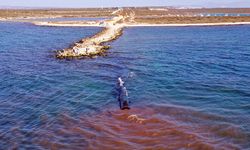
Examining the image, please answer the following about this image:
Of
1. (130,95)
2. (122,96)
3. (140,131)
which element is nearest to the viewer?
(140,131)

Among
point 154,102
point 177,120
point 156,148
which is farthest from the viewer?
point 154,102

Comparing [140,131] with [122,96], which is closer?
[140,131]

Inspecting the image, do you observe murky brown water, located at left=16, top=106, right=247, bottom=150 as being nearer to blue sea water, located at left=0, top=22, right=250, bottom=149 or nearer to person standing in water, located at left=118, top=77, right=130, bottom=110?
blue sea water, located at left=0, top=22, right=250, bottom=149

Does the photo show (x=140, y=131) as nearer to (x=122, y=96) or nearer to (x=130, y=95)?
(x=122, y=96)

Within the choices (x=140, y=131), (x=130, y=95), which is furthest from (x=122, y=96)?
(x=140, y=131)

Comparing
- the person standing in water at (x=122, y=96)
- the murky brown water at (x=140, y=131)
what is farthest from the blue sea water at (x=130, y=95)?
the person standing in water at (x=122, y=96)

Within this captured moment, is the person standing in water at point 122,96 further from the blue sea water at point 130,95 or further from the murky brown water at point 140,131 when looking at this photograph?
the murky brown water at point 140,131

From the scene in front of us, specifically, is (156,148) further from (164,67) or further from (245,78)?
(164,67)

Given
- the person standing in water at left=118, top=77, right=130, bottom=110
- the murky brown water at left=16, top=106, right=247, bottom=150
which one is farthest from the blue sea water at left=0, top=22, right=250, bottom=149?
the person standing in water at left=118, top=77, right=130, bottom=110

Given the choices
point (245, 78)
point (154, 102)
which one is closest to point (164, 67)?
point (245, 78)
